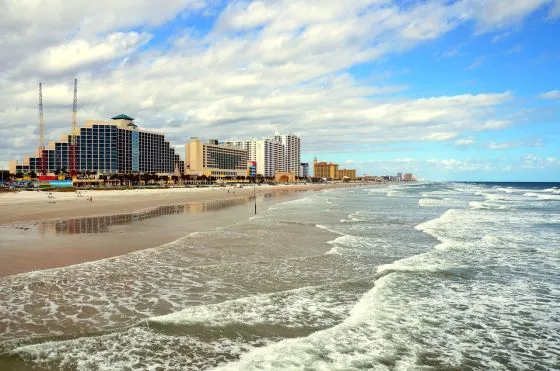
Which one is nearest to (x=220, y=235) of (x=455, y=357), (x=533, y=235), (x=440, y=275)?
(x=440, y=275)

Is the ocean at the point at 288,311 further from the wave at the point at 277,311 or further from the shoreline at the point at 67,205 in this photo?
the shoreline at the point at 67,205

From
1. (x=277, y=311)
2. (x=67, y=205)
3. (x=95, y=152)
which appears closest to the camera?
(x=277, y=311)

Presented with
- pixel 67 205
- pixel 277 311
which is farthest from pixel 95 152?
pixel 277 311

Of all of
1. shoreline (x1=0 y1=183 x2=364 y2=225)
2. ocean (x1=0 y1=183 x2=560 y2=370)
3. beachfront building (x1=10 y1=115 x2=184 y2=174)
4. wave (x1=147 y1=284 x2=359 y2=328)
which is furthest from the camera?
beachfront building (x1=10 y1=115 x2=184 y2=174)

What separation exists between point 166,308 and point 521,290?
929 centimetres

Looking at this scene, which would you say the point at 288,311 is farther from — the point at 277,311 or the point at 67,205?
the point at 67,205

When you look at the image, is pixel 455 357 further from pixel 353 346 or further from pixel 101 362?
pixel 101 362

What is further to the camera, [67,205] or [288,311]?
[67,205]

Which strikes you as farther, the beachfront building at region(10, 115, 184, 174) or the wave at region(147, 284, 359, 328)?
the beachfront building at region(10, 115, 184, 174)

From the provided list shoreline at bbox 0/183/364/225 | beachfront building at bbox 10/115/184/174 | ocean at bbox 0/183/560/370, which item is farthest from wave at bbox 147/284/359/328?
beachfront building at bbox 10/115/184/174

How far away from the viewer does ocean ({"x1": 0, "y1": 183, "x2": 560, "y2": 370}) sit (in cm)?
655

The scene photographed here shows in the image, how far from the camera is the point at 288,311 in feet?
28.5

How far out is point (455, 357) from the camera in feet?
22.0

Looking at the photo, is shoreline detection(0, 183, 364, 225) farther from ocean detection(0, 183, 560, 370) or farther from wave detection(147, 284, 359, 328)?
wave detection(147, 284, 359, 328)
